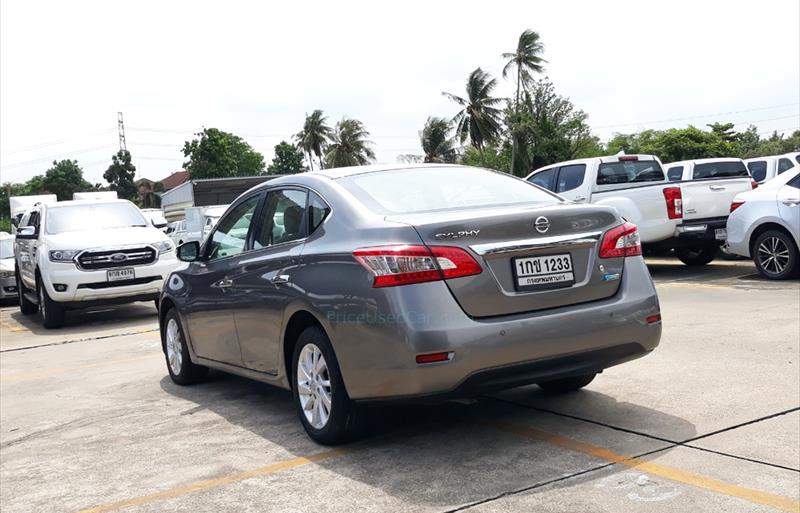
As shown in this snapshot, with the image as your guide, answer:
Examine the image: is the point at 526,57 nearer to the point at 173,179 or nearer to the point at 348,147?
the point at 348,147

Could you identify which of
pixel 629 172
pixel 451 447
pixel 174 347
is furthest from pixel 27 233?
pixel 451 447

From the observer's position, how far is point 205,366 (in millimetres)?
6992

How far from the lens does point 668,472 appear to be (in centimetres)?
427

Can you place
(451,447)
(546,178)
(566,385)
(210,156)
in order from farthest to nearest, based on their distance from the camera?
(210,156) < (546,178) < (566,385) < (451,447)

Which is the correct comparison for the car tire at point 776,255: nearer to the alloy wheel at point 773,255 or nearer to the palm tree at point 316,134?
the alloy wheel at point 773,255

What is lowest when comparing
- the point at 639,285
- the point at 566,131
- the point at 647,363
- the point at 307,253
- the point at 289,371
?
the point at 647,363

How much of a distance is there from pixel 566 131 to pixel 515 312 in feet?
198

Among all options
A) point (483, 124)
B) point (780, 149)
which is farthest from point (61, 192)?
point (780, 149)

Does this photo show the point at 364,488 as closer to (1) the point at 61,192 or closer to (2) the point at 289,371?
(2) the point at 289,371

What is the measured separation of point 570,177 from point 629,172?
1010 millimetres

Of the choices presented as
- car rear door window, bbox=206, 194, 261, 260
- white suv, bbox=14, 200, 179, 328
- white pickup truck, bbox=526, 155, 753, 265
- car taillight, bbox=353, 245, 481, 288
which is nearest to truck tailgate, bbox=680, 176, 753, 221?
white pickup truck, bbox=526, 155, 753, 265

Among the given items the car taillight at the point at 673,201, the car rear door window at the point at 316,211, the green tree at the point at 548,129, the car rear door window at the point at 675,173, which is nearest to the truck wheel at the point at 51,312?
the car rear door window at the point at 316,211

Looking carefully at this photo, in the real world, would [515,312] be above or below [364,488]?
above

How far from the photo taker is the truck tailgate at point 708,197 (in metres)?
14.2
